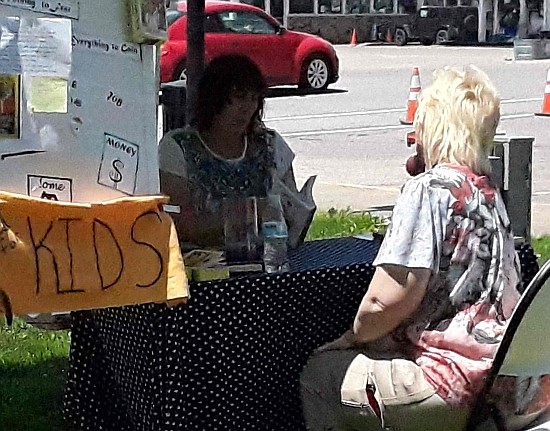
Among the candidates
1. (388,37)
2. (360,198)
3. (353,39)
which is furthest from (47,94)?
(388,37)

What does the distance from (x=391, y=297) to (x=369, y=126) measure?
11.3 m

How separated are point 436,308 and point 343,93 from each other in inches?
629

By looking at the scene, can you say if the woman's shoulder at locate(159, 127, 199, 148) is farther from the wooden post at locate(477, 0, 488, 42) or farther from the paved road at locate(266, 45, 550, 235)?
the wooden post at locate(477, 0, 488, 42)

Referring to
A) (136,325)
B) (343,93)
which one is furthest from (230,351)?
(343,93)

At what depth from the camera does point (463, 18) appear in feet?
120

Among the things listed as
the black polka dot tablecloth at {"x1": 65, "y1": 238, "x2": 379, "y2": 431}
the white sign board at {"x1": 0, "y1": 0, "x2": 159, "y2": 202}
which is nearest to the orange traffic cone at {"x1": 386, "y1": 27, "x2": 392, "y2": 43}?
the black polka dot tablecloth at {"x1": 65, "y1": 238, "x2": 379, "y2": 431}

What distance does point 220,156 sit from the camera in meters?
4.33

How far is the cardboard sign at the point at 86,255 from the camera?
9.69 ft

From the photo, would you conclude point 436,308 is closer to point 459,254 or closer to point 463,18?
point 459,254

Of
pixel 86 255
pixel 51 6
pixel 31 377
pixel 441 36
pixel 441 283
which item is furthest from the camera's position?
pixel 441 36

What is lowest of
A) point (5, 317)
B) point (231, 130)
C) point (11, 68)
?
point (5, 317)

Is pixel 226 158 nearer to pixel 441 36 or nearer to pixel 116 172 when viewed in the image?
pixel 116 172

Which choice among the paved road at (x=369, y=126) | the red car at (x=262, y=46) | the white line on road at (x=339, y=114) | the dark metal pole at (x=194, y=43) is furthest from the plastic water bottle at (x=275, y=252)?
the white line on road at (x=339, y=114)

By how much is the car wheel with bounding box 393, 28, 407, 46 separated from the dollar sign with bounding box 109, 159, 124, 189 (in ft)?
107
